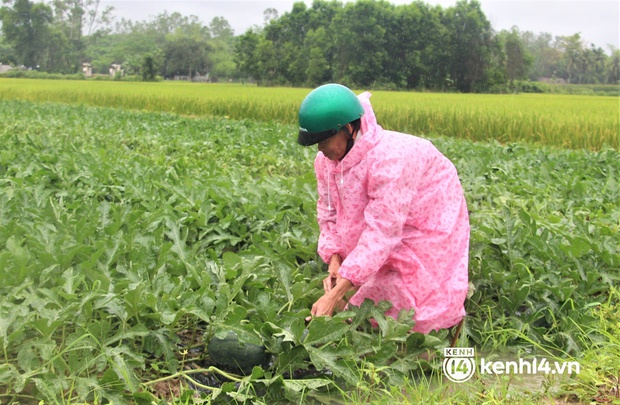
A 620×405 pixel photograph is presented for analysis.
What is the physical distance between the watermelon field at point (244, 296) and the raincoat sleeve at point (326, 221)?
0.61 ft

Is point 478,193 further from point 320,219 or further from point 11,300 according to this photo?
point 11,300

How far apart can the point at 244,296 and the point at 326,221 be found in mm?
555

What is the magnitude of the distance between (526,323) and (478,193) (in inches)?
91.0

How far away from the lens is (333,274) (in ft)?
9.89

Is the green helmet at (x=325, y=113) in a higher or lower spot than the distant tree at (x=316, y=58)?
lower

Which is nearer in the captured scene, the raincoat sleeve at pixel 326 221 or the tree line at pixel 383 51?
the raincoat sleeve at pixel 326 221

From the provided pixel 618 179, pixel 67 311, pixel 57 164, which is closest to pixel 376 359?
pixel 67 311

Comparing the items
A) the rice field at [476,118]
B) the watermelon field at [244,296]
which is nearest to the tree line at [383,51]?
the rice field at [476,118]

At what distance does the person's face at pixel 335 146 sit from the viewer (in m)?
2.74

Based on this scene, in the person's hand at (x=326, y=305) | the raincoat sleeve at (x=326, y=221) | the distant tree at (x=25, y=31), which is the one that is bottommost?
the person's hand at (x=326, y=305)

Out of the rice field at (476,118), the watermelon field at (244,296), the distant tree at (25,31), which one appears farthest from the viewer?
the distant tree at (25,31)

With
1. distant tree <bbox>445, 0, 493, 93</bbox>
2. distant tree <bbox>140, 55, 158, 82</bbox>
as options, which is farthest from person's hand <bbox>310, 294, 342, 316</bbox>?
A: distant tree <bbox>140, 55, 158, 82</bbox>

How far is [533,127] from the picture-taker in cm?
1245

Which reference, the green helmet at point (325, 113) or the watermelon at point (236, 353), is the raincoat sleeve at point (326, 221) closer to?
the green helmet at point (325, 113)
